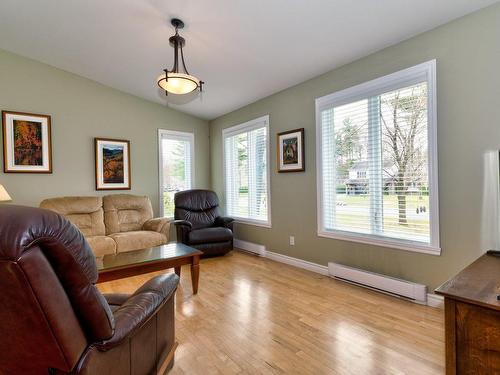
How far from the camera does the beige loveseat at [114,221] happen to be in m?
3.54

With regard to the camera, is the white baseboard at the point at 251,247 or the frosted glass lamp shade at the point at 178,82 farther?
the white baseboard at the point at 251,247

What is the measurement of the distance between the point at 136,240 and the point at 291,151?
Answer: 2.47 meters

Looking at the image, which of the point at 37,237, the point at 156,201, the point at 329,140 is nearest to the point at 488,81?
the point at 329,140

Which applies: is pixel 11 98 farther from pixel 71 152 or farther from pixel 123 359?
pixel 123 359

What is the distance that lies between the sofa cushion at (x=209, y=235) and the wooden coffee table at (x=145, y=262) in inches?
39.1

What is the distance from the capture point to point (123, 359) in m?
1.16

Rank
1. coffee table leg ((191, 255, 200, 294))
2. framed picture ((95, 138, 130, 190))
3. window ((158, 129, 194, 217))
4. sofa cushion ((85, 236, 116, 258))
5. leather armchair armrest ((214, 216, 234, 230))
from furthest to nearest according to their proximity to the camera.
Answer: window ((158, 129, 194, 217)) → leather armchair armrest ((214, 216, 234, 230)) → framed picture ((95, 138, 130, 190)) → sofa cushion ((85, 236, 116, 258)) → coffee table leg ((191, 255, 200, 294))

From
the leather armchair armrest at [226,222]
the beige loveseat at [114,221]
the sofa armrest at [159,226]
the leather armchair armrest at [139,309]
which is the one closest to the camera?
the leather armchair armrest at [139,309]

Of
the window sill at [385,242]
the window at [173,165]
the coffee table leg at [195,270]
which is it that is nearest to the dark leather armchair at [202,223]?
the window at [173,165]

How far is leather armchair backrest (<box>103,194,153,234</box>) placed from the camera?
13.2 feet

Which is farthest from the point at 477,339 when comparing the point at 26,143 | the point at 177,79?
the point at 26,143

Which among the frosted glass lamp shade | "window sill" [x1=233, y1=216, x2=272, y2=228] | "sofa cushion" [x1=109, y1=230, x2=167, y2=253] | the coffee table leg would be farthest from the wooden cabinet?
"sofa cushion" [x1=109, y1=230, x2=167, y2=253]

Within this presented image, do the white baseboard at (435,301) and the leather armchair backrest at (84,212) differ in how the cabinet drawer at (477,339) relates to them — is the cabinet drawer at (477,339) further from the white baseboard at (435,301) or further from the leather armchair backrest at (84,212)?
the leather armchair backrest at (84,212)

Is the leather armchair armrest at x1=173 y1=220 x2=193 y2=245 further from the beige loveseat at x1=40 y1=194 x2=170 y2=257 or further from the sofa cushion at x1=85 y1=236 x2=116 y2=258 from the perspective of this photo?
the sofa cushion at x1=85 y1=236 x2=116 y2=258
